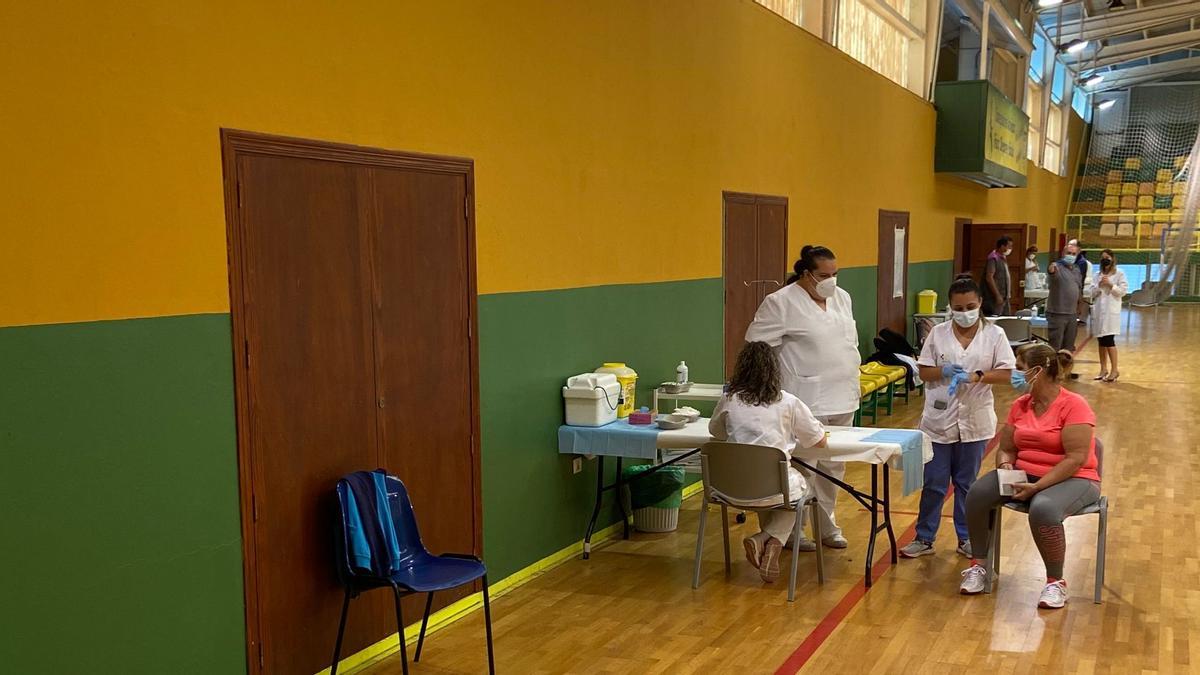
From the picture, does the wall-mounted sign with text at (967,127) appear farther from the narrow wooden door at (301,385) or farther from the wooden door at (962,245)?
the narrow wooden door at (301,385)

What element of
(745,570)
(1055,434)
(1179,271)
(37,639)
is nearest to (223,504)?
(37,639)

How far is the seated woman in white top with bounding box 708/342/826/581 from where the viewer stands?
4.98 m

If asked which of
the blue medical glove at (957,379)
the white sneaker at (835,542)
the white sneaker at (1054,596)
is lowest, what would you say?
the white sneaker at (835,542)

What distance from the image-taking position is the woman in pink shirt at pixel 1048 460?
15.6 feet

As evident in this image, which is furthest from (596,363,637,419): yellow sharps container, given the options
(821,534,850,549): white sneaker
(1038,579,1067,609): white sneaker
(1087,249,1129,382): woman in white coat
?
(1087,249,1129,382): woman in white coat

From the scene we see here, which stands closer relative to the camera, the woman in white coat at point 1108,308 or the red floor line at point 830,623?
the red floor line at point 830,623

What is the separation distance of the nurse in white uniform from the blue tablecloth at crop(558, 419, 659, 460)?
839mm

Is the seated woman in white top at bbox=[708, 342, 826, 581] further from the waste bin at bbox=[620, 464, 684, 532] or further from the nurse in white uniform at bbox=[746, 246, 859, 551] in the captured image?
the waste bin at bbox=[620, 464, 684, 532]

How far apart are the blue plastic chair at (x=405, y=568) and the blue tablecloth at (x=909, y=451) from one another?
215cm

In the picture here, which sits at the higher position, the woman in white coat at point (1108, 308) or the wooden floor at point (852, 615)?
the woman in white coat at point (1108, 308)

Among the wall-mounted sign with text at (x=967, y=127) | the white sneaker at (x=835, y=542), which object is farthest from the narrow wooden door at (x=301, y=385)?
the wall-mounted sign with text at (x=967, y=127)

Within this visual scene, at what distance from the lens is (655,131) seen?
655 cm

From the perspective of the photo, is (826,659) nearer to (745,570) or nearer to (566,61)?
(745,570)

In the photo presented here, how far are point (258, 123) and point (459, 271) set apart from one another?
1286mm
